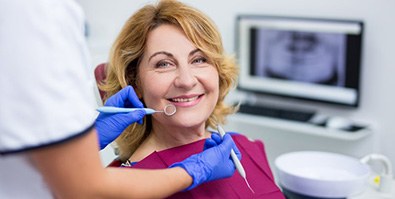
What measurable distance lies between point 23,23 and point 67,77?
0.31ft

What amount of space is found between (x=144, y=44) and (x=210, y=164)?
450mm

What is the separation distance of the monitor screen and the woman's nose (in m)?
1.27

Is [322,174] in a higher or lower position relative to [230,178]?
lower

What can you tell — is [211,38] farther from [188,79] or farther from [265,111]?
[265,111]

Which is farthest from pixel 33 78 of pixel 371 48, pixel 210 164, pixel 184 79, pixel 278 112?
pixel 278 112

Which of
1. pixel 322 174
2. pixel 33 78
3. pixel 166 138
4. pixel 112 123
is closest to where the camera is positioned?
pixel 33 78

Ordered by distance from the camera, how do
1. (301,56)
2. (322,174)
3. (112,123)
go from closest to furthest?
(112,123) → (322,174) → (301,56)

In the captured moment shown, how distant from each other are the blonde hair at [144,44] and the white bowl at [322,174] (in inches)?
17.0

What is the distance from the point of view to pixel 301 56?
100 inches

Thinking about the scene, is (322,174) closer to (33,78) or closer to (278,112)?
(278,112)

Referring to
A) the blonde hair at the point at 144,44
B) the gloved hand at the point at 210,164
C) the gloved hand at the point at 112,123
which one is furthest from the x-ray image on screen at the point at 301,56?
the gloved hand at the point at 112,123

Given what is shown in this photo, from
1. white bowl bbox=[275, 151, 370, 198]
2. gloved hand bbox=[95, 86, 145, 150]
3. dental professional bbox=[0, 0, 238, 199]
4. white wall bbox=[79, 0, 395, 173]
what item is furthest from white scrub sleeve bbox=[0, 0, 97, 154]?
white wall bbox=[79, 0, 395, 173]

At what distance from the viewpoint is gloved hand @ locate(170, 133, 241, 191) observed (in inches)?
39.6

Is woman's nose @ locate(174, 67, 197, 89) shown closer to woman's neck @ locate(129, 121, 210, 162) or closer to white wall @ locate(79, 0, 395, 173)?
woman's neck @ locate(129, 121, 210, 162)
